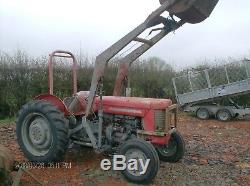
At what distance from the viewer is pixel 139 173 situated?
5633 mm

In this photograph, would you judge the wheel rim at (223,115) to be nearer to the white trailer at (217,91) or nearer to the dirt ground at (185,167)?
the white trailer at (217,91)

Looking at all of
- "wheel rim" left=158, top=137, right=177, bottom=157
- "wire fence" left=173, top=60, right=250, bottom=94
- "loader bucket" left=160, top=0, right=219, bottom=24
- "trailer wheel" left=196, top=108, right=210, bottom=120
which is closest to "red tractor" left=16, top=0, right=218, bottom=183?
"loader bucket" left=160, top=0, right=219, bottom=24

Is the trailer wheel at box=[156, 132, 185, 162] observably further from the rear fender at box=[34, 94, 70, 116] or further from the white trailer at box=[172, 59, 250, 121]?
the white trailer at box=[172, 59, 250, 121]

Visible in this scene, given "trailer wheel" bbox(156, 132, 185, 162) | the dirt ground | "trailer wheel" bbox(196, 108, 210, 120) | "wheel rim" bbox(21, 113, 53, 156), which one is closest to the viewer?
the dirt ground

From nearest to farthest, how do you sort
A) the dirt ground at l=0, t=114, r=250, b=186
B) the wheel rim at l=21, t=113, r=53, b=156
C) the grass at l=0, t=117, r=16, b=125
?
the dirt ground at l=0, t=114, r=250, b=186, the wheel rim at l=21, t=113, r=53, b=156, the grass at l=0, t=117, r=16, b=125

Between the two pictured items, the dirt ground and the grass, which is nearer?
the dirt ground

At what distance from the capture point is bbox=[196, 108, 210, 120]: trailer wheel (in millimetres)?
14008

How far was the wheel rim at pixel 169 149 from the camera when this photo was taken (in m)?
6.93

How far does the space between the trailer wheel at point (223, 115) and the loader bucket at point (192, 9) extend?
26.0 ft

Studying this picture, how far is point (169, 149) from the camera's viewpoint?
7012mm

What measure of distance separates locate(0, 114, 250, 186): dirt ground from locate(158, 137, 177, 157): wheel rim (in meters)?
0.24

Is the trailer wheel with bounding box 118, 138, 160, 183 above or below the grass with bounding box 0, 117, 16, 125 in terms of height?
below

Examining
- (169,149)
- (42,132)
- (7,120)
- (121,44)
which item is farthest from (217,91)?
(42,132)

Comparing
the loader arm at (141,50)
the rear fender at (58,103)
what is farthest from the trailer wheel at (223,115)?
the rear fender at (58,103)
